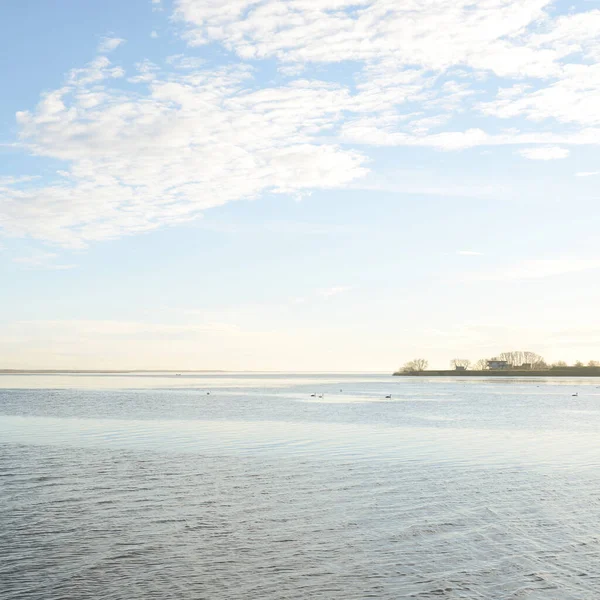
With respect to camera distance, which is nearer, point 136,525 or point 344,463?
point 136,525

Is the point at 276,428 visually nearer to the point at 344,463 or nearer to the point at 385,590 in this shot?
the point at 344,463

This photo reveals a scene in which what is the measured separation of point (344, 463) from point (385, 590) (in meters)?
20.3

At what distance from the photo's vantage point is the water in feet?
54.1

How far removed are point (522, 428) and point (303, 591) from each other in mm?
49111

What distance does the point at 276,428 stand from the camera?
186 ft

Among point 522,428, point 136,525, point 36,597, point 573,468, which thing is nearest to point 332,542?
point 136,525

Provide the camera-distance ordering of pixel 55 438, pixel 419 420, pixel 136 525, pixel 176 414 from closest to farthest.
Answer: pixel 136 525, pixel 55 438, pixel 419 420, pixel 176 414

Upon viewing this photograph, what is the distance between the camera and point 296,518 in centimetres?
2323

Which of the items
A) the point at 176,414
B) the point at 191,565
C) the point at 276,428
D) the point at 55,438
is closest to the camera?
the point at 191,565

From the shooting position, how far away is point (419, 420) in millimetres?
68062

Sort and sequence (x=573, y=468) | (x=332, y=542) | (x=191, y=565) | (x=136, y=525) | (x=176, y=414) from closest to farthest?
(x=191, y=565) → (x=332, y=542) → (x=136, y=525) → (x=573, y=468) → (x=176, y=414)

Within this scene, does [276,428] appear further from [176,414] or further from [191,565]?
[191,565]

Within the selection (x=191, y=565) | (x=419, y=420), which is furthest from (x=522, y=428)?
(x=191, y=565)

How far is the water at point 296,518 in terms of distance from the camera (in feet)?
54.1
